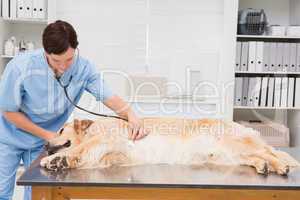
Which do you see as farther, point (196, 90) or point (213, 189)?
point (196, 90)

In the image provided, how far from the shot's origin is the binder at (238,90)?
309cm

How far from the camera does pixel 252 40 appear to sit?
3100 mm

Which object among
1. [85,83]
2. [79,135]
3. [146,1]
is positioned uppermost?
[146,1]

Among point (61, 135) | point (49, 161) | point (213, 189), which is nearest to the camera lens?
point (213, 189)

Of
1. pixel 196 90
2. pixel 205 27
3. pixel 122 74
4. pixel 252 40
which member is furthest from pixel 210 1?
pixel 122 74

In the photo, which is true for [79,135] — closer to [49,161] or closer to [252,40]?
[49,161]

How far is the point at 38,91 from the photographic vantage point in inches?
68.2

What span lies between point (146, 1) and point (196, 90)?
787mm

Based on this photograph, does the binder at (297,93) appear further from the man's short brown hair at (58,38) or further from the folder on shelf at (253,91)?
the man's short brown hair at (58,38)

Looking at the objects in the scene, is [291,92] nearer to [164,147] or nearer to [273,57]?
[273,57]

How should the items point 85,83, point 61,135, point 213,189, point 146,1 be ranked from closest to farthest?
point 213,189 < point 61,135 < point 85,83 < point 146,1

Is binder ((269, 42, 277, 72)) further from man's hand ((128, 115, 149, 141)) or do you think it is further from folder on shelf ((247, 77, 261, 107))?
man's hand ((128, 115, 149, 141))

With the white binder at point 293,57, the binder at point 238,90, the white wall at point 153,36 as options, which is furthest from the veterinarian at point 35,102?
the white binder at point 293,57

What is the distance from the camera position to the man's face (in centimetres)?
151
